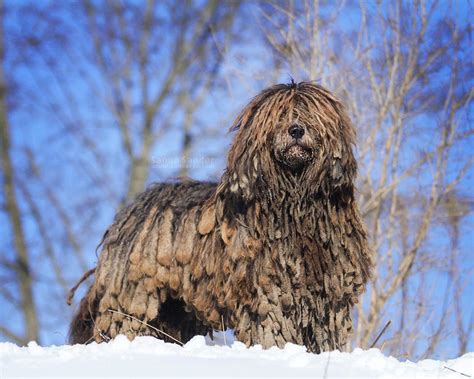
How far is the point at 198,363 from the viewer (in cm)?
358

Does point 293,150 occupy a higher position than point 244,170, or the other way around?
point 293,150

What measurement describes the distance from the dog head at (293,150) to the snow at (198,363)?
4.27ft

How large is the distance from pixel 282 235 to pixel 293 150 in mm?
610

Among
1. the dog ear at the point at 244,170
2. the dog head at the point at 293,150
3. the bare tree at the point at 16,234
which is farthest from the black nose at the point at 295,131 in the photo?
the bare tree at the point at 16,234

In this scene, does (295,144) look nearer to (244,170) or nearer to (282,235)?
(244,170)

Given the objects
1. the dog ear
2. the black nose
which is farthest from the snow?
the black nose

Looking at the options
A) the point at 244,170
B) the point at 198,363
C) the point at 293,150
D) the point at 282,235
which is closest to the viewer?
the point at 198,363

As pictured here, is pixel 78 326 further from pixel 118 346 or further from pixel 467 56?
pixel 467 56

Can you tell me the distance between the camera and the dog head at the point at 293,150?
16.5 ft

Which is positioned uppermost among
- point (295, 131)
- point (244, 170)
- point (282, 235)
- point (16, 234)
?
point (295, 131)

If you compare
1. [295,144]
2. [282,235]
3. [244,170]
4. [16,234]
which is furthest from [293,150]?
[16,234]

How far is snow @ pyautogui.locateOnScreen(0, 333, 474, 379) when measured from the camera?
3.41m

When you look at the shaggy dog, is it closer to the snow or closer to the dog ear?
the dog ear

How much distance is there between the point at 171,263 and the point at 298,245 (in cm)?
100
